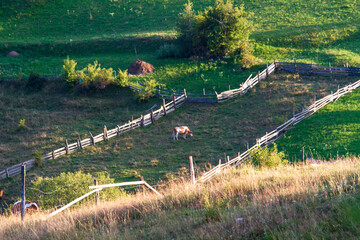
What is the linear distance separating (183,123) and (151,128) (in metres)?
2.26

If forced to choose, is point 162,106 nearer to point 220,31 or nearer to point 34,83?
point 220,31

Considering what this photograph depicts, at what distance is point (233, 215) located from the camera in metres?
6.09

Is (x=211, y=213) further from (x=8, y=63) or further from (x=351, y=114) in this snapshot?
(x=8, y=63)

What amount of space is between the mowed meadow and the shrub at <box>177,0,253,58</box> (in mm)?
1401

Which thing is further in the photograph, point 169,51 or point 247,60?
point 169,51

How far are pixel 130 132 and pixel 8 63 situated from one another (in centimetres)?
2265

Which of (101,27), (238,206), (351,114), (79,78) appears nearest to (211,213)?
(238,206)

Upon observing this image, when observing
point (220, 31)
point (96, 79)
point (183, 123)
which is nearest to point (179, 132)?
point (183, 123)

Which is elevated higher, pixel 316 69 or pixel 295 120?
pixel 316 69

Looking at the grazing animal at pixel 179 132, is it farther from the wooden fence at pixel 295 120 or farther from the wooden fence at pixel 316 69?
the wooden fence at pixel 316 69

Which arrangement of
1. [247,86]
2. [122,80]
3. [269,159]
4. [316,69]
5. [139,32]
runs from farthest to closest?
[139,32] → [122,80] → [316,69] → [247,86] → [269,159]

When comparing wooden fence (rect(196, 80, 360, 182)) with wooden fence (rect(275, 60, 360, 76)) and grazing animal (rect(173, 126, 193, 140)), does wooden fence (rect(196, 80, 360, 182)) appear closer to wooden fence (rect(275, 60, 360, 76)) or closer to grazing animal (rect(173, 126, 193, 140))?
wooden fence (rect(275, 60, 360, 76))

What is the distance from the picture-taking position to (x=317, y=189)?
6633mm

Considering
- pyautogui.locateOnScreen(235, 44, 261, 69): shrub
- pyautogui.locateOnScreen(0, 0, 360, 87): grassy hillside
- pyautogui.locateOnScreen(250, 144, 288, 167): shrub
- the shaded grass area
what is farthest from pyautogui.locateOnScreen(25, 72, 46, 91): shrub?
pyautogui.locateOnScreen(250, 144, 288, 167): shrub
